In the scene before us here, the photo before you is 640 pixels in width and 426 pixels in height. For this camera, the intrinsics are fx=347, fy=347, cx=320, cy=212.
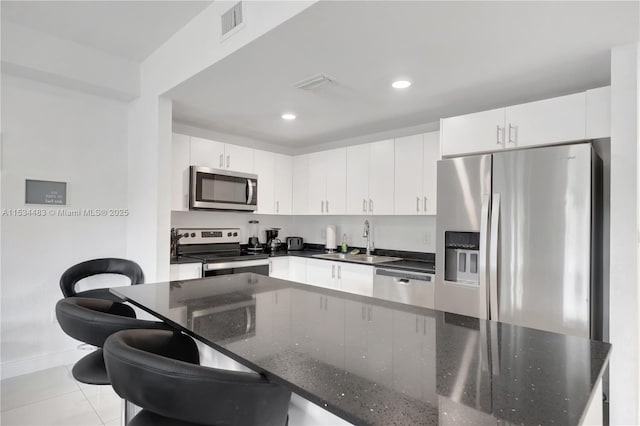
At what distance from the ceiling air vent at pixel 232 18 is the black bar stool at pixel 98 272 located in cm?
198

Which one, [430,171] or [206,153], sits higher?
[206,153]

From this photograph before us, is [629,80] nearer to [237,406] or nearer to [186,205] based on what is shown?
[237,406]

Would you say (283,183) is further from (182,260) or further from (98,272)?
(98,272)

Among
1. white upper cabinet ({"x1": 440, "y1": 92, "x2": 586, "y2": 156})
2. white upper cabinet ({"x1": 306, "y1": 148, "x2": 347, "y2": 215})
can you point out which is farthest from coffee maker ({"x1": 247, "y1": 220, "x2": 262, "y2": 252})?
white upper cabinet ({"x1": 440, "y1": 92, "x2": 586, "y2": 156})

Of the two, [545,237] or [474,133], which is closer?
[545,237]

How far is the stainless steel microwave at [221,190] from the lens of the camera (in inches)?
136

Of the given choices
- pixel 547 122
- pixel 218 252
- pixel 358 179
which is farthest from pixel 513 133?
pixel 218 252

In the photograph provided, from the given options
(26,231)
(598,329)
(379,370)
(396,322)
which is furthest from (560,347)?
(26,231)

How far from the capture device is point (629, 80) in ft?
6.07

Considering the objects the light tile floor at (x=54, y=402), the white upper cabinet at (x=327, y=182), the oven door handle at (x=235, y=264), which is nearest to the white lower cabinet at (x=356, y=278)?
the white upper cabinet at (x=327, y=182)

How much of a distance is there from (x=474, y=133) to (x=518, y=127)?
0.28m

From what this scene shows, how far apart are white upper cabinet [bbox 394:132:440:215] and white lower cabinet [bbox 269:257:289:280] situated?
1429mm

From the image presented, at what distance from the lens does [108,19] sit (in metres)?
2.37

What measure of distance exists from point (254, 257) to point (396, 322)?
8.53 feet
